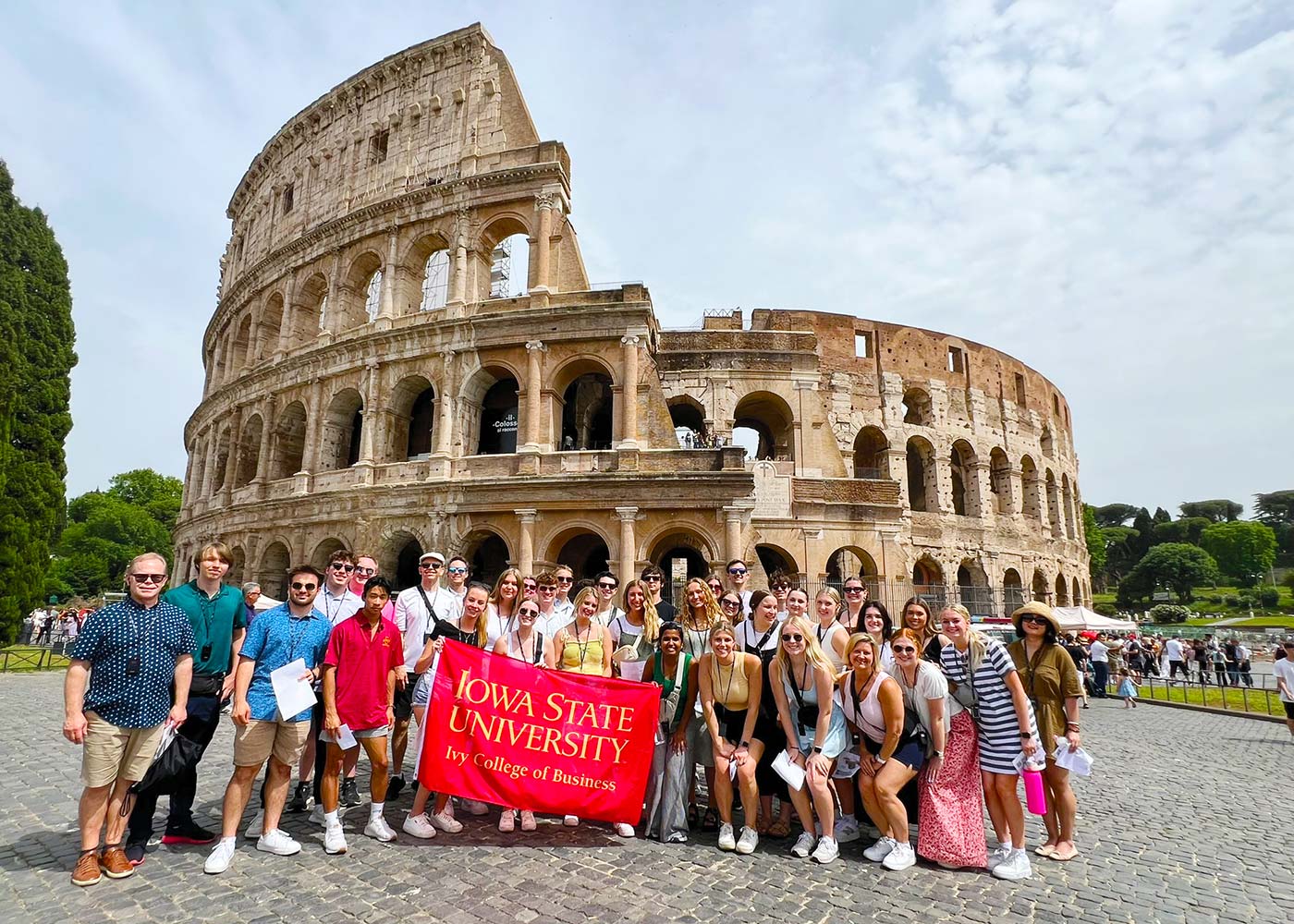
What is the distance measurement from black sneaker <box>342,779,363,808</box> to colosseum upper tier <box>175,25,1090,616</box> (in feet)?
33.3

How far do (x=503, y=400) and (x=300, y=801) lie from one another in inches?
575

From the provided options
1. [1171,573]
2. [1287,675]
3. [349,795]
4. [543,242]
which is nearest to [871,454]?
[543,242]

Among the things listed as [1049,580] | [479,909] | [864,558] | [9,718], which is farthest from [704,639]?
[1049,580]

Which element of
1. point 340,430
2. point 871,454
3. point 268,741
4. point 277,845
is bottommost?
point 277,845

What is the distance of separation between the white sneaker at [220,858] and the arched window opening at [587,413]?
15202 millimetres

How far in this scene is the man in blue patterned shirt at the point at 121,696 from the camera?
3.94 meters

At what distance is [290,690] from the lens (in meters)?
4.43

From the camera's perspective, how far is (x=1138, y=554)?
3019 inches

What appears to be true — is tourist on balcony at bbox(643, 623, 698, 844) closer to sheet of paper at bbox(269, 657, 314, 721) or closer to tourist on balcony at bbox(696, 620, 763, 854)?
tourist on balcony at bbox(696, 620, 763, 854)

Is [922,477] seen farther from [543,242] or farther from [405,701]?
[405,701]

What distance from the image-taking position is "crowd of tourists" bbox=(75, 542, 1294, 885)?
13.6ft

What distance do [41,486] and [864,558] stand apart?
82.1 ft

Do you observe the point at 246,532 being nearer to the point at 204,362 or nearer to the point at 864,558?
the point at 204,362

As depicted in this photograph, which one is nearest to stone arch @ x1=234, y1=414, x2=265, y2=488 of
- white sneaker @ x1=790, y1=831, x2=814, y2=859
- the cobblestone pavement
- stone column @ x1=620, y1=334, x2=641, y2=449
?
stone column @ x1=620, y1=334, x2=641, y2=449
